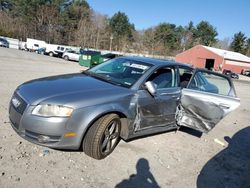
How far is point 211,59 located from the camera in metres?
53.1

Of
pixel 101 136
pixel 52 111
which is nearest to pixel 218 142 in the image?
pixel 101 136

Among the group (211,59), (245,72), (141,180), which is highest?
(211,59)

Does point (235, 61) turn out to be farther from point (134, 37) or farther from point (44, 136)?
point (44, 136)

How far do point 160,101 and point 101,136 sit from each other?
143 centimetres

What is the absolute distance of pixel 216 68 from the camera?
51.7 metres

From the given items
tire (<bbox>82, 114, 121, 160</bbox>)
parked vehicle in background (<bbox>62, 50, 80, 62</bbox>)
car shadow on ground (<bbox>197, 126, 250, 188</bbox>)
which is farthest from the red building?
tire (<bbox>82, 114, 121, 160</bbox>)

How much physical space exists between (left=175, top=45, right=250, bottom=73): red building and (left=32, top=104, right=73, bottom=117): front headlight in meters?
51.6

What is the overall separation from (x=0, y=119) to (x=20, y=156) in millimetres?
1706

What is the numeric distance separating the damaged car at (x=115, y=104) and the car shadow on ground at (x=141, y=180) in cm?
61

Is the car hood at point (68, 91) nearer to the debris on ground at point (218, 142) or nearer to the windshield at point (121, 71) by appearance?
the windshield at point (121, 71)

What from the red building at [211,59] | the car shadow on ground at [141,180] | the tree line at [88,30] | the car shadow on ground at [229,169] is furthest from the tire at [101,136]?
the tree line at [88,30]

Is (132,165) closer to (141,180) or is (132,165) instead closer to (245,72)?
(141,180)

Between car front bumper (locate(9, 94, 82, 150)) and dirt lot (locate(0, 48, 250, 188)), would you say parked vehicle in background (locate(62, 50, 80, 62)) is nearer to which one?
dirt lot (locate(0, 48, 250, 188))

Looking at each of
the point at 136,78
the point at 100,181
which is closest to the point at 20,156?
the point at 100,181
